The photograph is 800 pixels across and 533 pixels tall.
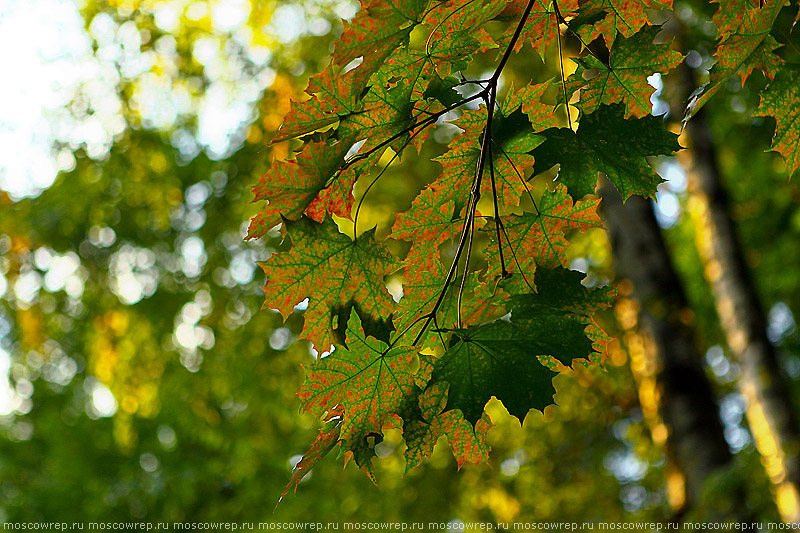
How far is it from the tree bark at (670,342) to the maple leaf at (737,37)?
3190mm

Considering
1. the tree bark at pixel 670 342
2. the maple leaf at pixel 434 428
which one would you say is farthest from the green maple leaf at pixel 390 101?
the tree bark at pixel 670 342

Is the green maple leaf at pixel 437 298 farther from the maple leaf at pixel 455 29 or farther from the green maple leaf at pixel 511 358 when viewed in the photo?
the maple leaf at pixel 455 29

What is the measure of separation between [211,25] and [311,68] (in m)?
0.94

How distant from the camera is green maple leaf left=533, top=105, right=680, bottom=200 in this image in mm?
973

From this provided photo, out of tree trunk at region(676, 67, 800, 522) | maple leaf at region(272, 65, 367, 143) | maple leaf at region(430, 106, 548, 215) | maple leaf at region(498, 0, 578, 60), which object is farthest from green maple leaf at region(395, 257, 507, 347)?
tree trunk at region(676, 67, 800, 522)

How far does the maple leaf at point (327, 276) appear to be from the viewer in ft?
3.25

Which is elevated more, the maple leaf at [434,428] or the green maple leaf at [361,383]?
the green maple leaf at [361,383]

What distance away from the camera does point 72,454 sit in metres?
8.59

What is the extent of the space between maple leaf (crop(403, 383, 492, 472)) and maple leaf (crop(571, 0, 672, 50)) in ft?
1.85

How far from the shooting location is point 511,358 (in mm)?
911

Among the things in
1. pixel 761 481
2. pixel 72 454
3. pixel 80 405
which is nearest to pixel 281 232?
pixel 761 481

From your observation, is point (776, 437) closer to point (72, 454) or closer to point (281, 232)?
point (281, 232)

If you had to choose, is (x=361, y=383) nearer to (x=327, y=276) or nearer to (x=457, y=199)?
(x=327, y=276)

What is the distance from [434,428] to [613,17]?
0.65m
